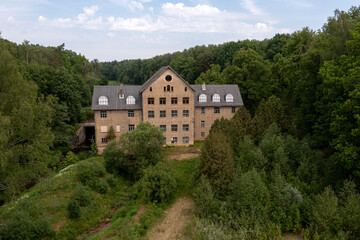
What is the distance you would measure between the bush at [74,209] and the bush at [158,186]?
612 cm

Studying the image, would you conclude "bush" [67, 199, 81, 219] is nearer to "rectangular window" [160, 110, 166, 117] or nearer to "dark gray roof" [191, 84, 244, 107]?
"rectangular window" [160, 110, 166, 117]

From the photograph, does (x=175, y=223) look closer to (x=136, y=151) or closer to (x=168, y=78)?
(x=136, y=151)

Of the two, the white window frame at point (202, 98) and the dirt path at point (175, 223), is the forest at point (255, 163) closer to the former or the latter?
the dirt path at point (175, 223)

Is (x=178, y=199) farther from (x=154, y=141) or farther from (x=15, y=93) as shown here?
(x=15, y=93)

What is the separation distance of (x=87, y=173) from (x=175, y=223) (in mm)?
12793

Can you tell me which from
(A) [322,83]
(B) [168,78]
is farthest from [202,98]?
(A) [322,83]

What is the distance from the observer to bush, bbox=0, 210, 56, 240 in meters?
18.7

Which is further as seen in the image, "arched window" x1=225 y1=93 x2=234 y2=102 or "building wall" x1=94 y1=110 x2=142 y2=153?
"arched window" x1=225 y1=93 x2=234 y2=102

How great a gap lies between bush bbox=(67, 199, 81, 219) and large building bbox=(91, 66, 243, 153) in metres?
17.0

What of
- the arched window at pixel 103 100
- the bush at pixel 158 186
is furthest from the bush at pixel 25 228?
the arched window at pixel 103 100

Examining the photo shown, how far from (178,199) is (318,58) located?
23409 mm

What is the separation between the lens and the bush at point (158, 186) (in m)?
23.1

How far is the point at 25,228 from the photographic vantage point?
18984 millimetres

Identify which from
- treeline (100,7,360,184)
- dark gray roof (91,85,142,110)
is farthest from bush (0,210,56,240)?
treeline (100,7,360,184)
